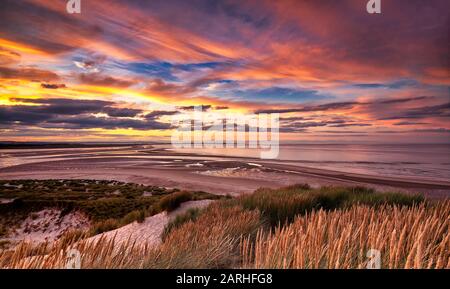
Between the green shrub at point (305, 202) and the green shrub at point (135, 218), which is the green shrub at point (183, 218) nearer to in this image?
the green shrub at point (305, 202)

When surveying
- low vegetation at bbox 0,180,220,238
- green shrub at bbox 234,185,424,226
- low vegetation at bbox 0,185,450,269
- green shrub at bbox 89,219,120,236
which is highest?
low vegetation at bbox 0,185,450,269

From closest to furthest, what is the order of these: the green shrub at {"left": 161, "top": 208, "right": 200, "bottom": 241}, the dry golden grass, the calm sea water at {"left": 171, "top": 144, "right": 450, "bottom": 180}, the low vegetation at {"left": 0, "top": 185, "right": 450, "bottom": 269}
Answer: the dry golden grass, the low vegetation at {"left": 0, "top": 185, "right": 450, "bottom": 269}, the green shrub at {"left": 161, "top": 208, "right": 200, "bottom": 241}, the calm sea water at {"left": 171, "top": 144, "right": 450, "bottom": 180}

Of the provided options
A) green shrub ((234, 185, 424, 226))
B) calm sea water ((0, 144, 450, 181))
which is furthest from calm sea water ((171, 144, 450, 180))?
green shrub ((234, 185, 424, 226))

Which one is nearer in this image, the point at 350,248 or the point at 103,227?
the point at 350,248

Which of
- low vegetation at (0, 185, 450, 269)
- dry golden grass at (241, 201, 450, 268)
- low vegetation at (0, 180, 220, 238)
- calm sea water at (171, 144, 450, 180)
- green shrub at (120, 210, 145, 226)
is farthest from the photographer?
calm sea water at (171, 144, 450, 180)

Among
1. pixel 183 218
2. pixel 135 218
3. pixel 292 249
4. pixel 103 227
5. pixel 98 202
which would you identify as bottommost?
pixel 98 202

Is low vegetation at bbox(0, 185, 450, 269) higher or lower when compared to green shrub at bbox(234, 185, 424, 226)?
higher

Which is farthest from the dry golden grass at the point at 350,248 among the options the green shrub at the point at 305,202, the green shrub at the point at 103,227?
the green shrub at the point at 103,227

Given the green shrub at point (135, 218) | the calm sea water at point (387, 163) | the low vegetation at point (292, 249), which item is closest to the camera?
the low vegetation at point (292, 249)

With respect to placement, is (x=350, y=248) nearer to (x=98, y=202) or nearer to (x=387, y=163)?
(x=98, y=202)

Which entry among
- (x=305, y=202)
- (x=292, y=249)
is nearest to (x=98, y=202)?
(x=305, y=202)

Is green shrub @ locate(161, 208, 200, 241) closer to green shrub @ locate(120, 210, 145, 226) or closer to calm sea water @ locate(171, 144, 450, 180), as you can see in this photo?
green shrub @ locate(120, 210, 145, 226)
